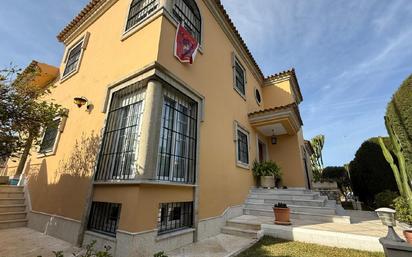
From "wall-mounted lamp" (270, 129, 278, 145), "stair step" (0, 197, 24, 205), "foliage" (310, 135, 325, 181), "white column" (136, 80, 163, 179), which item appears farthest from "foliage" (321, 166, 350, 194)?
"stair step" (0, 197, 24, 205)

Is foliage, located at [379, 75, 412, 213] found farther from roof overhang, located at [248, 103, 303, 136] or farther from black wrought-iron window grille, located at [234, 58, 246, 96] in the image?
black wrought-iron window grille, located at [234, 58, 246, 96]

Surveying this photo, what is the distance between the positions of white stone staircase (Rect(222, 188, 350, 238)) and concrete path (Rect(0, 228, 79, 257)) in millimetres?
4232

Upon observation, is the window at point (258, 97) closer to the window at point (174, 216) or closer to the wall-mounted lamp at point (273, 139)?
the wall-mounted lamp at point (273, 139)

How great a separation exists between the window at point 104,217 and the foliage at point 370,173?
1231cm

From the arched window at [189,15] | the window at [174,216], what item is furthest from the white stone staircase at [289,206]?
the arched window at [189,15]

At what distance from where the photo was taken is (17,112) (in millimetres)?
4125

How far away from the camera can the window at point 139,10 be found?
232 inches

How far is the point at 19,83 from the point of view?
4.41m

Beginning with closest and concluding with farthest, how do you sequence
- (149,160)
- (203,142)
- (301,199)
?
(149,160), (203,142), (301,199)

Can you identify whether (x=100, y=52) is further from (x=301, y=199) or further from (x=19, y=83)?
(x=301, y=199)

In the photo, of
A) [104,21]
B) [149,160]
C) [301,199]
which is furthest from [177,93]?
[301,199]

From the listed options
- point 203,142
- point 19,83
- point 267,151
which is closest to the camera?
point 19,83

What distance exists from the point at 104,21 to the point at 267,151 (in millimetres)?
10278

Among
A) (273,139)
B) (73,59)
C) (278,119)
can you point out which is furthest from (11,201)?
(273,139)
